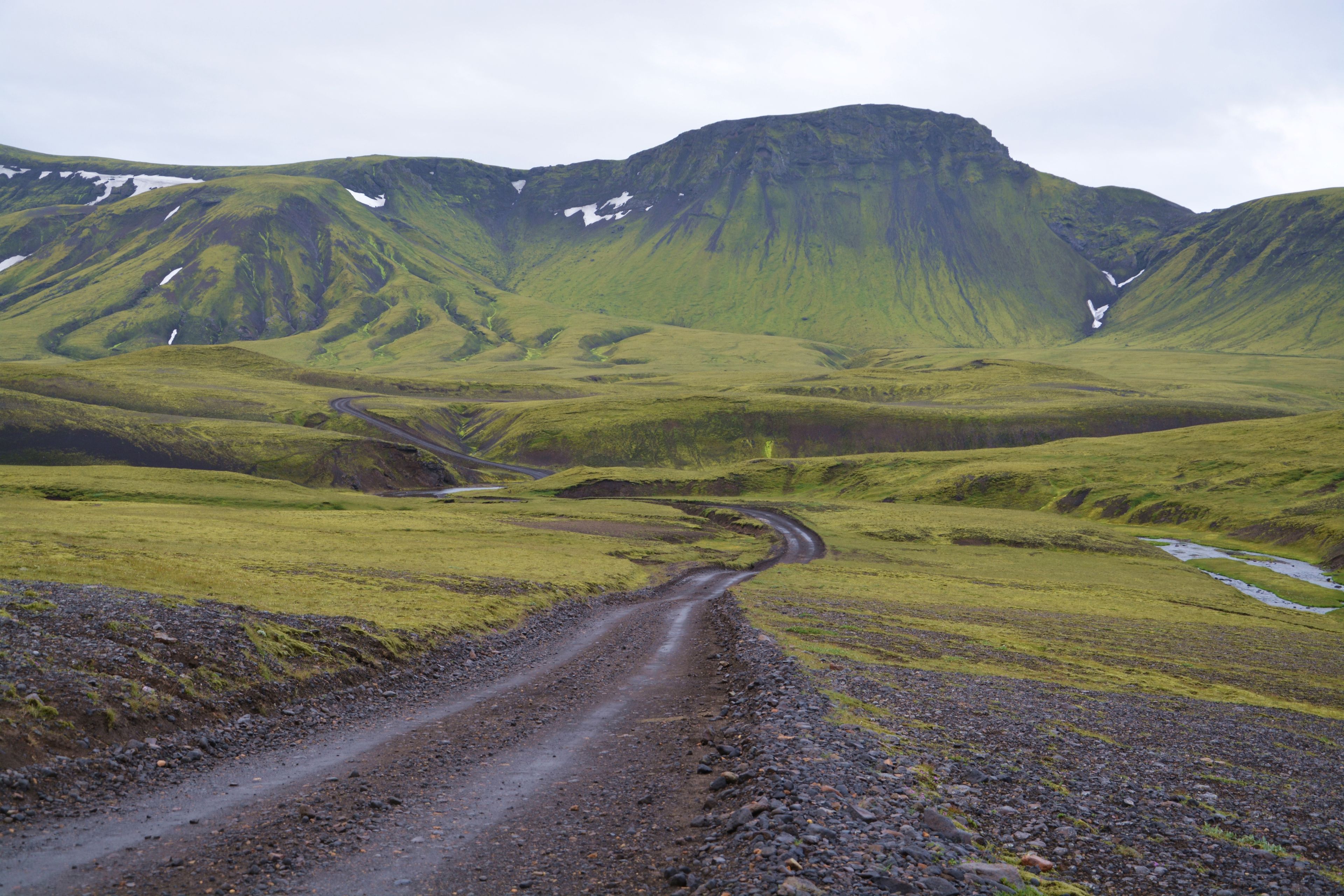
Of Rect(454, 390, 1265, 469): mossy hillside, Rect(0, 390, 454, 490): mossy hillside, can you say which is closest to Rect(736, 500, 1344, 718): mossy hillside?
Rect(0, 390, 454, 490): mossy hillside

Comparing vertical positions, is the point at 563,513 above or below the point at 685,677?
below

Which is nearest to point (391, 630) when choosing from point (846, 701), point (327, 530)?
point (846, 701)

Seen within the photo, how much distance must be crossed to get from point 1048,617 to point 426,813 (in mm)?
45005

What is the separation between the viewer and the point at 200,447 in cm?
13575

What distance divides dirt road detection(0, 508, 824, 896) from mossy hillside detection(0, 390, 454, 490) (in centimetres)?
12293

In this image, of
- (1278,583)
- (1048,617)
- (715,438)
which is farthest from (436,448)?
(1278,583)

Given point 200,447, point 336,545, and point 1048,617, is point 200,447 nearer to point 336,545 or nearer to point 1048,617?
point 336,545

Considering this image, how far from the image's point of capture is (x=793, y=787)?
13242 mm

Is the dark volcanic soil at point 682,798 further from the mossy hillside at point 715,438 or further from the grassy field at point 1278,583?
the mossy hillside at point 715,438

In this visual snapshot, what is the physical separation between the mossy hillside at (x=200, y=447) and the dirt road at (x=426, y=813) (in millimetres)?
122930

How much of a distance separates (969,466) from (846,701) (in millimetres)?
134190

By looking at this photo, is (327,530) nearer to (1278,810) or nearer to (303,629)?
(303,629)

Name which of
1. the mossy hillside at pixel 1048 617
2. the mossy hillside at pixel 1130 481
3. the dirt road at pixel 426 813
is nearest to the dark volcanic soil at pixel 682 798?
the dirt road at pixel 426 813

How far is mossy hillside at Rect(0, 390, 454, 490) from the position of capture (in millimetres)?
124625
